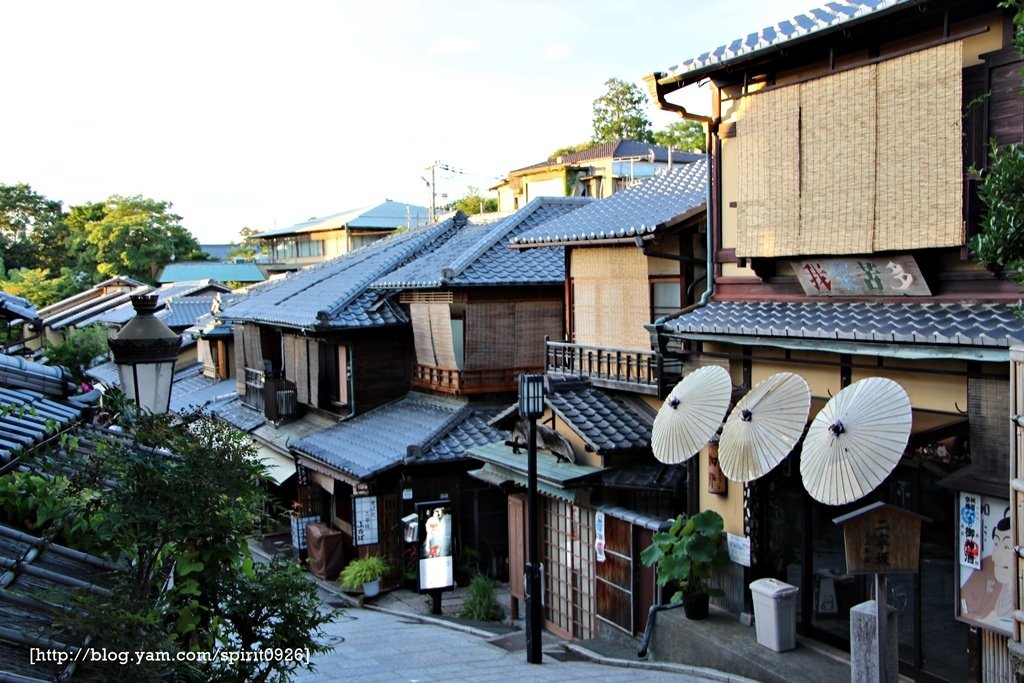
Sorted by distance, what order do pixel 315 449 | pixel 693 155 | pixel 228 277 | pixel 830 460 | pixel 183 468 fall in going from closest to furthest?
pixel 183 468 < pixel 830 460 < pixel 315 449 < pixel 693 155 < pixel 228 277

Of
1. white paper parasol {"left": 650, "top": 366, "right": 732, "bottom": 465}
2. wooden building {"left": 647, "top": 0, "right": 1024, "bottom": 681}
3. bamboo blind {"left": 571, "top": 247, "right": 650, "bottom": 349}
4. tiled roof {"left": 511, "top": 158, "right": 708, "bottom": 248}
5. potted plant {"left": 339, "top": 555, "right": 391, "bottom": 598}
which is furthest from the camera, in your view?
potted plant {"left": 339, "top": 555, "right": 391, "bottom": 598}

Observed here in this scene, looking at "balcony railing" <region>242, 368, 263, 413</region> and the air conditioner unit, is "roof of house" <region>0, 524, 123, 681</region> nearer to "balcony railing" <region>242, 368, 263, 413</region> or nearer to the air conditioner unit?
the air conditioner unit

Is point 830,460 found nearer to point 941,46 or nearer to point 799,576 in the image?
point 799,576

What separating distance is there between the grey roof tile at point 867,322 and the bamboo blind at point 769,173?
92 cm

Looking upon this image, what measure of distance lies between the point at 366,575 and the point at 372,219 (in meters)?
49.6

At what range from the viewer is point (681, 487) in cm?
1511

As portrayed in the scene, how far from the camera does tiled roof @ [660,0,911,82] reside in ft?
36.4

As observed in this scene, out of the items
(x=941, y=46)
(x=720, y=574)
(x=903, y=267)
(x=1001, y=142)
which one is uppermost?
(x=941, y=46)

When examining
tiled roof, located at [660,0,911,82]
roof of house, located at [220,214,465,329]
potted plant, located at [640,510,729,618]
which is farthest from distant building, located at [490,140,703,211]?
potted plant, located at [640,510,729,618]

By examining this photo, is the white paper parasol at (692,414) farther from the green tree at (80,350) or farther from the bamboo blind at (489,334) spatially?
the green tree at (80,350)

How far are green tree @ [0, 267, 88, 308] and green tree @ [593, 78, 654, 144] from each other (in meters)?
42.9

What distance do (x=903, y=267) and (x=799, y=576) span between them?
15.3 ft

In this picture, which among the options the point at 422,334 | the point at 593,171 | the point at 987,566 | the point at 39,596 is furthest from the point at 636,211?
the point at 593,171

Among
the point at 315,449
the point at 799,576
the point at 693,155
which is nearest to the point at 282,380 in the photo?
the point at 315,449
